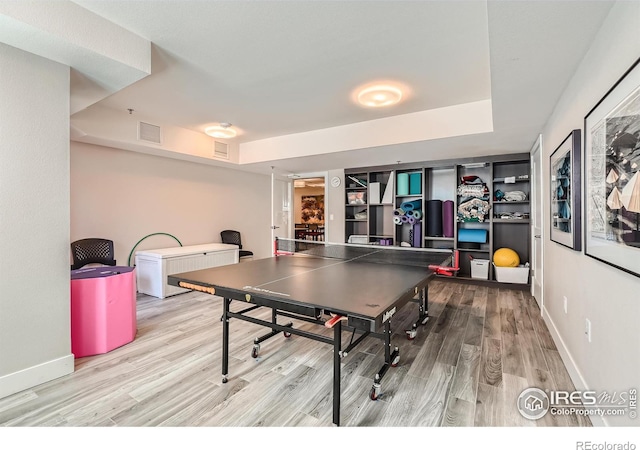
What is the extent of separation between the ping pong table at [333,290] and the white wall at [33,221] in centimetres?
94

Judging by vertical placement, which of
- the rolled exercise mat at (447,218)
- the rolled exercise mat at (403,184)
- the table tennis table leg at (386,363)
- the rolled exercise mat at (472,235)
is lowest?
the table tennis table leg at (386,363)

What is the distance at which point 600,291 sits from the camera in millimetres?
1596

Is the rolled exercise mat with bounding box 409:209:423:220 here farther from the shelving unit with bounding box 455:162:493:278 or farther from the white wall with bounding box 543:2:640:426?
the white wall with bounding box 543:2:640:426

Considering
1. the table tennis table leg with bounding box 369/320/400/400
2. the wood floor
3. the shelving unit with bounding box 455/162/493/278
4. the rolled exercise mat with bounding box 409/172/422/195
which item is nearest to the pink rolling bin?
the wood floor

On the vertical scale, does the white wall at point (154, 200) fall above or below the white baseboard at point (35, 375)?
above

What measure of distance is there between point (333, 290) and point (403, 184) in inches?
163

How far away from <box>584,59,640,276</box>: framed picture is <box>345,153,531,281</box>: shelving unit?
131 inches

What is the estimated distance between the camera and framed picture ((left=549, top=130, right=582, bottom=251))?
1.89 meters

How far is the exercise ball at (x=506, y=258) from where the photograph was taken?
14.8 feet

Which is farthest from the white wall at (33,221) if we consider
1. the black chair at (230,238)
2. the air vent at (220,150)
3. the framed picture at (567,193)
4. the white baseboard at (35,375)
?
the black chair at (230,238)

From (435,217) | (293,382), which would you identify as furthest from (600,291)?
(435,217)

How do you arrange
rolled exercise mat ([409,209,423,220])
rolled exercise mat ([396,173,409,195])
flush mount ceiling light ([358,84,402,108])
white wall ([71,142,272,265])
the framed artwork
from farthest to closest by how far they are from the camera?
1. the framed artwork
2. rolled exercise mat ([396,173,409,195])
3. rolled exercise mat ([409,209,423,220])
4. white wall ([71,142,272,265])
5. flush mount ceiling light ([358,84,402,108])

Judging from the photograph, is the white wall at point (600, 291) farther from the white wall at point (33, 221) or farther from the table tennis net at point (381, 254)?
the white wall at point (33, 221)

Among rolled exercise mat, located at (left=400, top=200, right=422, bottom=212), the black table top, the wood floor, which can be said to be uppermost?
rolled exercise mat, located at (left=400, top=200, right=422, bottom=212)
